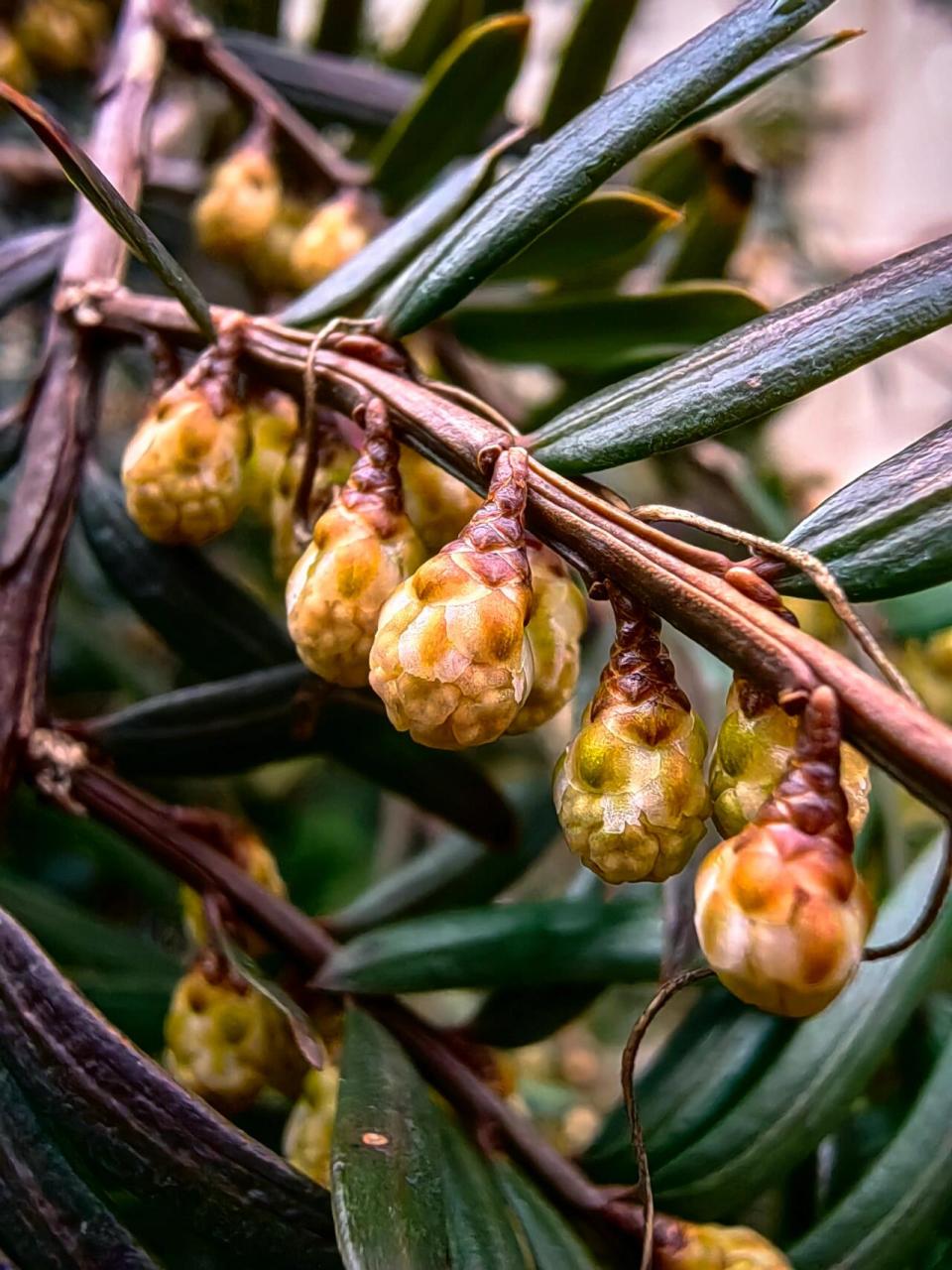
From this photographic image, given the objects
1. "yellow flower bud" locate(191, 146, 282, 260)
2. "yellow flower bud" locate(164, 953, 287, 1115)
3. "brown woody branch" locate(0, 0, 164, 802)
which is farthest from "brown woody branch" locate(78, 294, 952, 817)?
"yellow flower bud" locate(191, 146, 282, 260)

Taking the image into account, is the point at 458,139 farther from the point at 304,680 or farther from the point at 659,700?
the point at 659,700

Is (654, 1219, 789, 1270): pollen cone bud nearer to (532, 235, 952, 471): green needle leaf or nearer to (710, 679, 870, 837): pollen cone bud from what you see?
(710, 679, 870, 837): pollen cone bud

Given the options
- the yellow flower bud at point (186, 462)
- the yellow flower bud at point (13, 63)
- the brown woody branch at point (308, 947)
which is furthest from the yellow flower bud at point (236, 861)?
the yellow flower bud at point (13, 63)

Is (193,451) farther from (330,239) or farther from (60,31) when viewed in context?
(60,31)

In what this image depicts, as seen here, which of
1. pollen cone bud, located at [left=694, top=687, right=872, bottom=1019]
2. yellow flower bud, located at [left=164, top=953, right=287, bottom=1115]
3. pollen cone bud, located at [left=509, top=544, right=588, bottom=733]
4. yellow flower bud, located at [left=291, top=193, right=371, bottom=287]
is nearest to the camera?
pollen cone bud, located at [left=694, top=687, right=872, bottom=1019]

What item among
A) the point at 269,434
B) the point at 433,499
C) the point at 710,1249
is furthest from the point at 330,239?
the point at 710,1249

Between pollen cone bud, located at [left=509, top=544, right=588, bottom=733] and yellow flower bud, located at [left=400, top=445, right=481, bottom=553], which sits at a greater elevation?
yellow flower bud, located at [left=400, top=445, right=481, bottom=553]

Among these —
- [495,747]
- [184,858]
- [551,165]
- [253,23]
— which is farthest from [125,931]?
[253,23]
